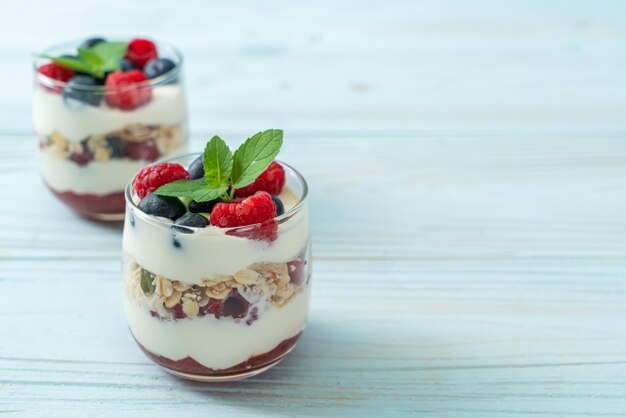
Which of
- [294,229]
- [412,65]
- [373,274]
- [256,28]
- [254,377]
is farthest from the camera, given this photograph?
[256,28]

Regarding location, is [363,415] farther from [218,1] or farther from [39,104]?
[218,1]

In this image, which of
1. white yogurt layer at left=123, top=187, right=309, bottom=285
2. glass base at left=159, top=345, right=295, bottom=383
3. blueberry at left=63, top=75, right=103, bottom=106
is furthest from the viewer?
blueberry at left=63, top=75, right=103, bottom=106

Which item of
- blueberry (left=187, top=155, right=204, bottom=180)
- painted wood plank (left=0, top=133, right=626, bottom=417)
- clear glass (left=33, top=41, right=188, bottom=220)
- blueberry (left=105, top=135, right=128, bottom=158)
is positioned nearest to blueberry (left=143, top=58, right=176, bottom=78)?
clear glass (left=33, top=41, right=188, bottom=220)

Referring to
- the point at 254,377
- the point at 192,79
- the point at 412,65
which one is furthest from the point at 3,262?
the point at 412,65

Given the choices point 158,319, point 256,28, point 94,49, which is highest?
point 94,49

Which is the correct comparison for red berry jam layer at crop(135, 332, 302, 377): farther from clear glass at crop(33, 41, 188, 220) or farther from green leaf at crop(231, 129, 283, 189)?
clear glass at crop(33, 41, 188, 220)

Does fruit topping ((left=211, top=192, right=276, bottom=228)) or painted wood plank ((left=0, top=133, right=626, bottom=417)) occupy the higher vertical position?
fruit topping ((left=211, top=192, right=276, bottom=228))

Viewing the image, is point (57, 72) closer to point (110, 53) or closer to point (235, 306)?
point (110, 53)

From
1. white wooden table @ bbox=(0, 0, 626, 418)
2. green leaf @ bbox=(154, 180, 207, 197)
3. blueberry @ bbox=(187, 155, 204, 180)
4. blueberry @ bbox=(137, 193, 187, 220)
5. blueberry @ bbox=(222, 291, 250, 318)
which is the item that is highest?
green leaf @ bbox=(154, 180, 207, 197)
